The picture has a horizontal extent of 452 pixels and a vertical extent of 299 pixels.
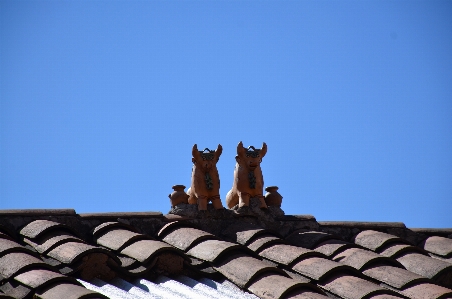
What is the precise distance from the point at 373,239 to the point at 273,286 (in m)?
2.39

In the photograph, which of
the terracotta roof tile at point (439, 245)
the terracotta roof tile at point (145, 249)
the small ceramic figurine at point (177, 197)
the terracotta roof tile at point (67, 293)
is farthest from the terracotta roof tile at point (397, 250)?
the terracotta roof tile at point (67, 293)

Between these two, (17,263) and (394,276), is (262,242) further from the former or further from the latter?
(17,263)

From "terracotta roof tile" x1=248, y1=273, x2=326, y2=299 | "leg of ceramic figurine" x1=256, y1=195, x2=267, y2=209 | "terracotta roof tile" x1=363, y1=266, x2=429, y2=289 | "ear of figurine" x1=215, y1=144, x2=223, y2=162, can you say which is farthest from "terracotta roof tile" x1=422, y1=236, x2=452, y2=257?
"terracotta roof tile" x1=248, y1=273, x2=326, y2=299

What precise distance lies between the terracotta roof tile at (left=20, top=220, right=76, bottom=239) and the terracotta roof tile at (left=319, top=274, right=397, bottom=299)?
1.96 meters

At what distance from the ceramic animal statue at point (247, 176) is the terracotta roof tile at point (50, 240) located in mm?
2048

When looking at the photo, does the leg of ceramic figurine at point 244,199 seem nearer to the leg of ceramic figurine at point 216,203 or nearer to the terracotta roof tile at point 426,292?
the leg of ceramic figurine at point 216,203

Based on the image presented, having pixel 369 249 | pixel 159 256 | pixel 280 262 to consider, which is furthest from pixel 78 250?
pixel 369 249

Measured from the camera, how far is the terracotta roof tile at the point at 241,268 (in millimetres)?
5219

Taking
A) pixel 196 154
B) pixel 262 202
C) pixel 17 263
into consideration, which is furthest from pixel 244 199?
pixel 17 263

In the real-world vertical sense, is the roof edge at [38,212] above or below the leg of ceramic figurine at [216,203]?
below

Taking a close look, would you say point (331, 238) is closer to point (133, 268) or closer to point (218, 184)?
point (218, 184)

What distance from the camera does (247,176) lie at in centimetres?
739

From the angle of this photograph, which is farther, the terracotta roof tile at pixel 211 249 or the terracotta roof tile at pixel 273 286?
the terracotta roof tile at pixel 211 249

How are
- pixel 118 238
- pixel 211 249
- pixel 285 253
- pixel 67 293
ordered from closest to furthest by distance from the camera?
pixel 67 293 → pixel 211 249 → pixel 118 238 → pixel 285 253
